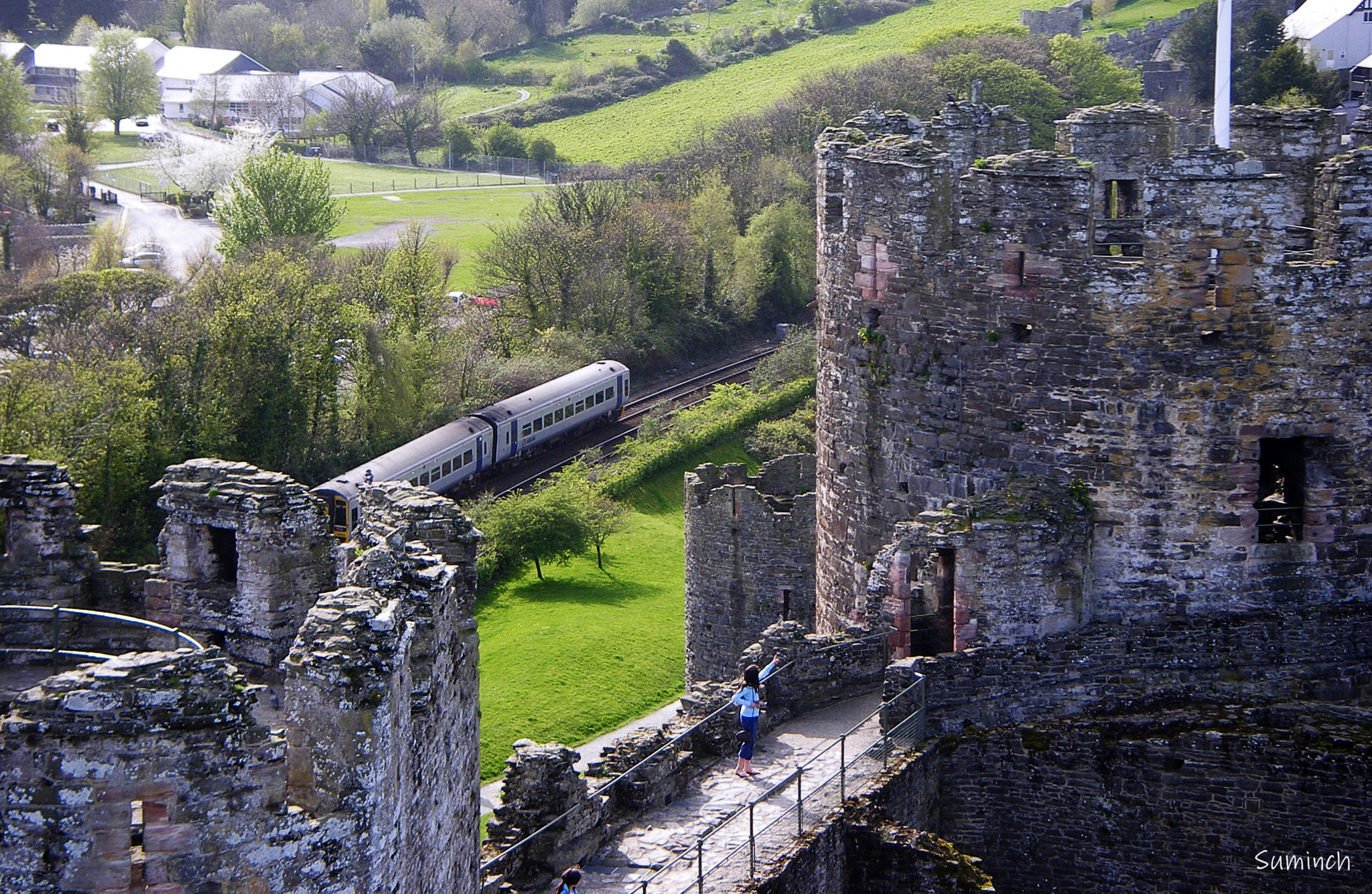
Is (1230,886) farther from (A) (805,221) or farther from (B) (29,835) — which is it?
(A) (805,221)

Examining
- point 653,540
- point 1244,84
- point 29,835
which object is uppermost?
point 1244,84

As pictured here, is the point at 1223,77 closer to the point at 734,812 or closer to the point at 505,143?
the point at 734,812

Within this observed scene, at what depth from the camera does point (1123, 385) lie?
2083 cm

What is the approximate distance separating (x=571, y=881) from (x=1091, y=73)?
226 feet

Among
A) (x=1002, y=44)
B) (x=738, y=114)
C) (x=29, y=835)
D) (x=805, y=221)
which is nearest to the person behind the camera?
(x=29, y=835)

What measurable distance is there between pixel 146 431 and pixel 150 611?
33.8m

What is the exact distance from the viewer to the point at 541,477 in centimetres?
5903

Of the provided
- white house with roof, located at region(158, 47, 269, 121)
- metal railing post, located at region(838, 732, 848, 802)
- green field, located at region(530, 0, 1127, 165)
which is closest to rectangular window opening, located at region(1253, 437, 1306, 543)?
metal railing post, located at region(838, 732, 848, 802)

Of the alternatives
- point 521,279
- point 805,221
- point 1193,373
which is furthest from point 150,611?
point 805,221

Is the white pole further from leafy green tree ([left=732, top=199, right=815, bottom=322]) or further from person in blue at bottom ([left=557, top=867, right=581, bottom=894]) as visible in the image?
leafy green tree ([left=732, top=199, right=815, bottom=322])

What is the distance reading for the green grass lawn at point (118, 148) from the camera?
329 feet

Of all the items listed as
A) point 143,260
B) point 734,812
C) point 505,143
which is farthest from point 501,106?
point 734,812

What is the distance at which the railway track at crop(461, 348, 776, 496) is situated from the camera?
5853 cm

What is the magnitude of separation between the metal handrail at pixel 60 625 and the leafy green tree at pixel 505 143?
9273 cm
